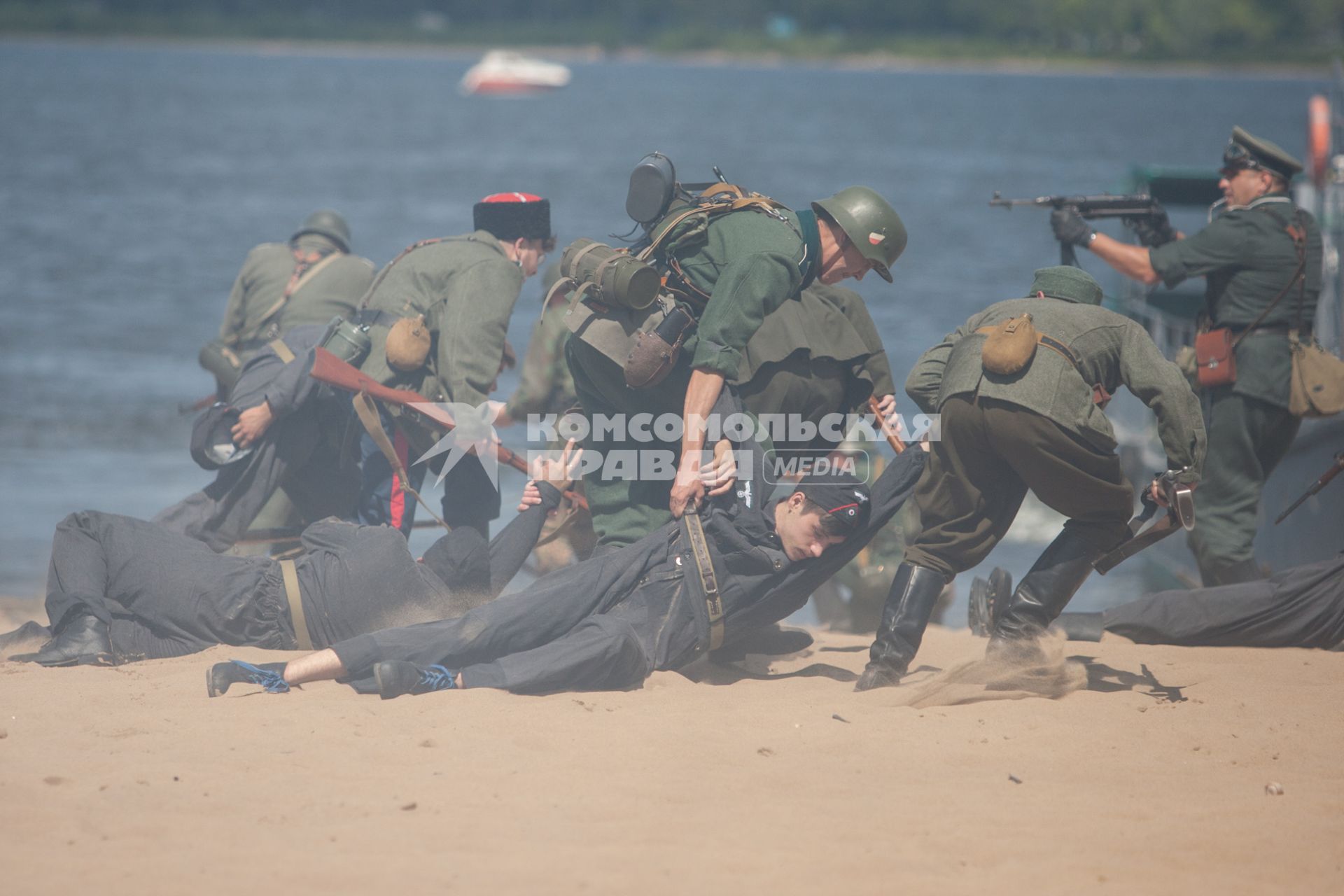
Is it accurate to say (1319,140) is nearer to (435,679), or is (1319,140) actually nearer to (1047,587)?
(1047,587)

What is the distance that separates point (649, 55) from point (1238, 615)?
5109 inches

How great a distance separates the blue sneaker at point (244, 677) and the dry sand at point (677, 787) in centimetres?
6

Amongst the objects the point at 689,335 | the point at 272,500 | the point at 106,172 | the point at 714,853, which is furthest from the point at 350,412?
the point at 106,172

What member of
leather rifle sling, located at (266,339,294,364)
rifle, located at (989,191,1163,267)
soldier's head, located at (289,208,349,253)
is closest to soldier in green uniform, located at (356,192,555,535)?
leather rifle sling, located at (266,339,294,364)

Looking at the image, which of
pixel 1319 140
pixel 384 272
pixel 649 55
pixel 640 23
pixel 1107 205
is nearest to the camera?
pixel 384 272

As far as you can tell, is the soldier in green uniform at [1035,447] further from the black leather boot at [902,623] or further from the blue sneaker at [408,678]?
the blue sneaker at [408,678]

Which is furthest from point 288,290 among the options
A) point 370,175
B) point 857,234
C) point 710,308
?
point 370,175

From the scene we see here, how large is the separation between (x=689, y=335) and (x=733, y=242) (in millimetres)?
377

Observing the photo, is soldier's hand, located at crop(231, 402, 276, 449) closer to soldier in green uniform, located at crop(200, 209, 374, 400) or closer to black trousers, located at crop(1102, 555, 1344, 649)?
soldier in green uniform, located at crop(200, 209, 374, 400)

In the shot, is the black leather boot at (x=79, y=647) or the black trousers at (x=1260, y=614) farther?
the black trousers at (x=1260, y=614)

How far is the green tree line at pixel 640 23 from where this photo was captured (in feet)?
381

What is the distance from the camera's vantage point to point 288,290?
762 cm

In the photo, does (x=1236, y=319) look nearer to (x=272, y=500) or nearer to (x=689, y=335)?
(x=689, y=335)

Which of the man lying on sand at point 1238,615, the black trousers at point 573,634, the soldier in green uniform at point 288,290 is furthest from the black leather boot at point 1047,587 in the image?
the soldier in green uniform at point 288,290
